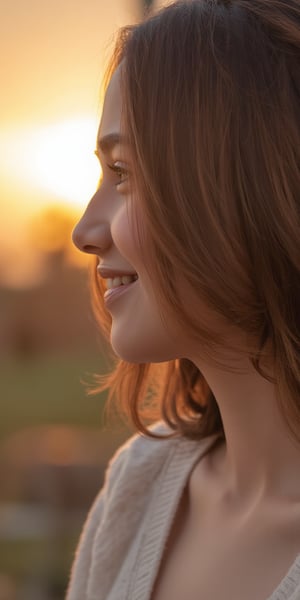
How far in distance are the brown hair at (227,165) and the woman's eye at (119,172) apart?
6cm

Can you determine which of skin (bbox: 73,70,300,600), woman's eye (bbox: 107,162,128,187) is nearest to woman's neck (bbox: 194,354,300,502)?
skin (bbox: 73,70,300,600)

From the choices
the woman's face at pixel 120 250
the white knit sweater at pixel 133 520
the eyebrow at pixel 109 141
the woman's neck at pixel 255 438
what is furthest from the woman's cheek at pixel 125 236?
the white knit sweater at pixel 133 520

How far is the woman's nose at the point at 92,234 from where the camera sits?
1.62 m

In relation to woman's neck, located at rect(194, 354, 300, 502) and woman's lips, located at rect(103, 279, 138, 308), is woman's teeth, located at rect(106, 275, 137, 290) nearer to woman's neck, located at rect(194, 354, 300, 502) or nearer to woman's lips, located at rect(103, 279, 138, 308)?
woman's lips, located at rect(103, 279, 138, 308)

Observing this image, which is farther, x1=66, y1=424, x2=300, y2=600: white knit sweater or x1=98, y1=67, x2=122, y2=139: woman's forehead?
x1=66, y1=424, x2=300, y2=600: white knit sweater

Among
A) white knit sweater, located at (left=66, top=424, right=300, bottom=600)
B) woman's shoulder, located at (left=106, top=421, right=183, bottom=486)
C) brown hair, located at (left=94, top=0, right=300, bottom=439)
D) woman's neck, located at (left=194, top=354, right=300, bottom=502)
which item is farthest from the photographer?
woman's shoulder, located at (left=106, top=421, right=183, bottom=486)

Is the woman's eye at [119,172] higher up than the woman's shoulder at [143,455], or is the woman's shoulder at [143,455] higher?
the woman's eye at [119,172]

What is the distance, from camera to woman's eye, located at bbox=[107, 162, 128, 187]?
5.25 ft

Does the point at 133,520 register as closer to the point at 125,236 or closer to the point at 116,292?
the point at 116,292

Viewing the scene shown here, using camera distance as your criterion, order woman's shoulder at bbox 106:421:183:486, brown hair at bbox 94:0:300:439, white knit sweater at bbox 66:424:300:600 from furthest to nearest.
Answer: woman's shoulder at bbox 106:421:183:486, white knit sweater at bbox 66:424:300:600, brown hair at bbox 94:0:300:439

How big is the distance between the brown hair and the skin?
0.15 feet

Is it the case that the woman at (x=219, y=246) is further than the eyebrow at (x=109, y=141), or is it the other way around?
the eyebrow at (x=109, y=141)

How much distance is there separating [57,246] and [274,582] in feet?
44.8

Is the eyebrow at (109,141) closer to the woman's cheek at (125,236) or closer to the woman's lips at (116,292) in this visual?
the woman's cheek at (125,236)
